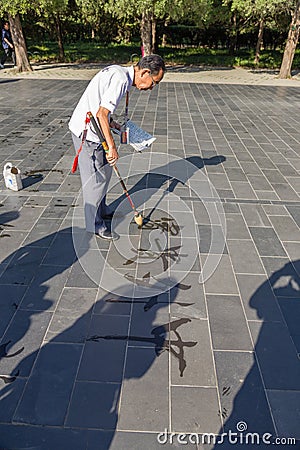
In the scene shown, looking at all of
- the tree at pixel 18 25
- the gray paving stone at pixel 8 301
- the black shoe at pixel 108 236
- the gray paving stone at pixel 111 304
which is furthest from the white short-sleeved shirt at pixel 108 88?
the tree at pixel 18 25

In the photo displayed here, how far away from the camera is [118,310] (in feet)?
9.45

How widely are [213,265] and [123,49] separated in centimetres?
2471

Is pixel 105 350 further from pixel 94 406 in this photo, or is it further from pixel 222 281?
pixel 222 281

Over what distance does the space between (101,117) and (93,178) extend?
0.72m

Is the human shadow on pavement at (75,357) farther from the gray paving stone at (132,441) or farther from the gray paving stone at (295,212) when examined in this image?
the gray paving stone at (295,212)

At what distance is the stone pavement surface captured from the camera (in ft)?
6.91

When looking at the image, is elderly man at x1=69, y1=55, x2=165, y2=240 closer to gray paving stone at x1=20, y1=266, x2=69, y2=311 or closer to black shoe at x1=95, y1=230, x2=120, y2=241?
black shoe at x1=95, y1=230, x2=120, y2=241

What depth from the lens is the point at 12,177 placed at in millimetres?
4730

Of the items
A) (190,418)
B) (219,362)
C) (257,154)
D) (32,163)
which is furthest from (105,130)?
(257,154)

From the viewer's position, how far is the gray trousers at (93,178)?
3327 mm

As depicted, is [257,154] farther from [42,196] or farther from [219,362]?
[219,362]

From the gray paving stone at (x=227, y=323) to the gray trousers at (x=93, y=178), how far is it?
1.50 m

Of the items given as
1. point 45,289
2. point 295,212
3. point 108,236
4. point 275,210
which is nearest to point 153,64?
point 108,236

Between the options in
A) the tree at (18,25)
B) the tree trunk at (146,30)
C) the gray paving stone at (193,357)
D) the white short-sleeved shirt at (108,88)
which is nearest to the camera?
the gray paving stone at (193,357)
